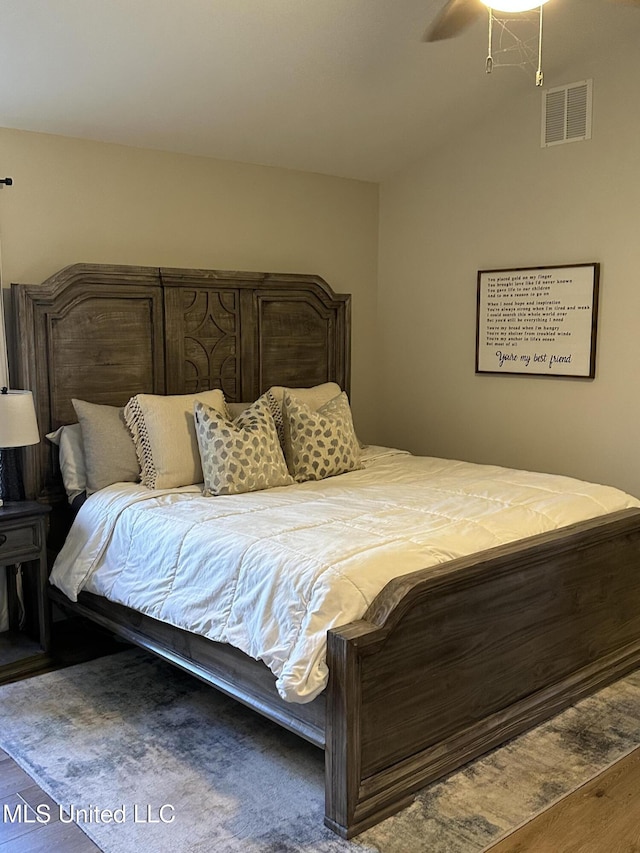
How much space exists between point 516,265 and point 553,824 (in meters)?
2.92

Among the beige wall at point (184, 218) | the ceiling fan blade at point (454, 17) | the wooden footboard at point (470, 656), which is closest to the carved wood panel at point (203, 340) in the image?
the beige wall at point (184, 218)

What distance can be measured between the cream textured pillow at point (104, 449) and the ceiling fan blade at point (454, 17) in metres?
2.05

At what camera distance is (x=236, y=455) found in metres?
3.40

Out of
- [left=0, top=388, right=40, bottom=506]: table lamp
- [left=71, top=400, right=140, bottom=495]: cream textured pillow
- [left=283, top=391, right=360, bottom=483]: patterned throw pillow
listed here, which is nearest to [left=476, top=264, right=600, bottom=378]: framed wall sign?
[left=283, top=391, right=360, bottom=483]: patterned throw pillow

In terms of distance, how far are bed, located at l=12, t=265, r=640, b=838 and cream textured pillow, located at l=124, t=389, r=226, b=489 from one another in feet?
1.13

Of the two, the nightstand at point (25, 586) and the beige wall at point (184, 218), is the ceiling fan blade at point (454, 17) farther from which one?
the nightstand at point (25, 586)

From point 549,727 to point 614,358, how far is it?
1.92 meters

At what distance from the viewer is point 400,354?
5020mm

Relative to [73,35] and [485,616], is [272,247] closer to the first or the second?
[73,35]

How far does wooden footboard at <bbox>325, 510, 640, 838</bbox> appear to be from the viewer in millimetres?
2234

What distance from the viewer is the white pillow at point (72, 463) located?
353 cm

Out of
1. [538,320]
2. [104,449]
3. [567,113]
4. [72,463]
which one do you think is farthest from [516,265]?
[72,463]

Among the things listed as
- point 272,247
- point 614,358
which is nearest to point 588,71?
point 614,358

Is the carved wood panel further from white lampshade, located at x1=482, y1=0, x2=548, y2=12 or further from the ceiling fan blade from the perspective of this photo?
white lampshade, located at x1=482, y1=0, x2=548, y2=12
